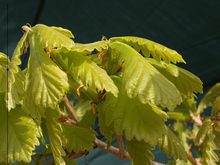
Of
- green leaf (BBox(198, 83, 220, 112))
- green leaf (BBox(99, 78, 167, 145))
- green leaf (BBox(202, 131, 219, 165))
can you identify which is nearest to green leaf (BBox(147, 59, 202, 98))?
green leaf (BBox(99, 78, 167, 145))

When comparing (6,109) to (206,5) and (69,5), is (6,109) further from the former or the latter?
(206,5)

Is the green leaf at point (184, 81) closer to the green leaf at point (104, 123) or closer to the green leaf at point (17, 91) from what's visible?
the green leaf at point (104, 123)

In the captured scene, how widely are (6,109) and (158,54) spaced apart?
0.81 ft

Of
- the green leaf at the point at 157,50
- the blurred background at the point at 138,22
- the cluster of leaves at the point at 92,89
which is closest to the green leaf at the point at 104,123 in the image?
the cluster of leaves at the point at 92,89

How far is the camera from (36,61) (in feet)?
2.40

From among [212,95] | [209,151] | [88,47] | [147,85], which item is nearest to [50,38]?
[88,47]

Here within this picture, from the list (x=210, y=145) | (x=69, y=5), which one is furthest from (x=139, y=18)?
(x=210, y=145)

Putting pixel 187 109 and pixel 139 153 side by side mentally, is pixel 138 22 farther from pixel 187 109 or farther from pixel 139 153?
pixel 139 153

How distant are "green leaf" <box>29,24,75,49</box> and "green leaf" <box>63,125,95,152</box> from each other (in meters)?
0.19

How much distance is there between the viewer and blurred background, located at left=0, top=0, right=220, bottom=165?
181cm

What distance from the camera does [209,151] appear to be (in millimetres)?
1155

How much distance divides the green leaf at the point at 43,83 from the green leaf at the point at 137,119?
9 centimetres

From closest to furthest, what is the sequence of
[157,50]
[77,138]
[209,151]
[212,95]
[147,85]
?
[147,85] < [157,50] < [77,138] < [209,151] < [212,95]

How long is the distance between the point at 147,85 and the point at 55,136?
0.17 m
